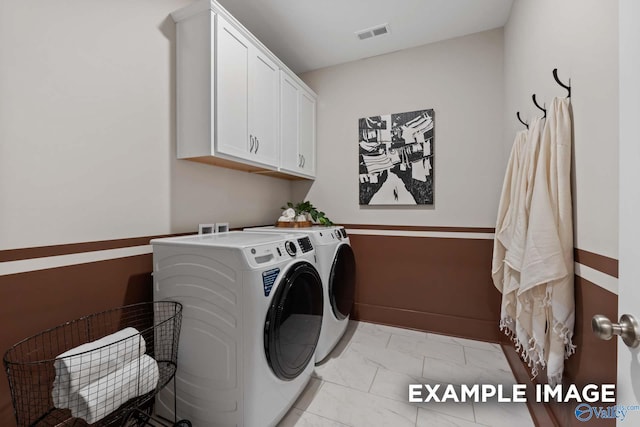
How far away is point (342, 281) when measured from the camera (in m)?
2.20

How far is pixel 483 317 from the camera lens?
2.34 m

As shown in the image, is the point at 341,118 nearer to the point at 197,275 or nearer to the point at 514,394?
the point at 197,275

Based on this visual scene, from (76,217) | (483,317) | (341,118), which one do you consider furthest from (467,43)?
(76,217)

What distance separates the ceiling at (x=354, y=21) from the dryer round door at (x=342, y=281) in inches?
70.2

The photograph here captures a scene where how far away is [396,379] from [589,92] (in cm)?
178

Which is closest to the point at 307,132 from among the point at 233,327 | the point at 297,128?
the point at 297,128

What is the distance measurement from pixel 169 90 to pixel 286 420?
2.00 metres

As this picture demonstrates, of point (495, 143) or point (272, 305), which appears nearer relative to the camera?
point (272, 305)

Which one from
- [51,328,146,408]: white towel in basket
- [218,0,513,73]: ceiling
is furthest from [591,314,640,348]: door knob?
[218,0,513,73]: ceiling

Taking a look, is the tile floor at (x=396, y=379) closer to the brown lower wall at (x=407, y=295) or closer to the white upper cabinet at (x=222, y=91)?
the brown lower wall at (x=407, y=295)

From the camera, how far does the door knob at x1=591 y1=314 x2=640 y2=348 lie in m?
0.51

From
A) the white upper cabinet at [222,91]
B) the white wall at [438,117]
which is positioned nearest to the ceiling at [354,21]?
the white wall at [438,117]

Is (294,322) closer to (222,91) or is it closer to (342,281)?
(342,281)

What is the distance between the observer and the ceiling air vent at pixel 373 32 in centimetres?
225
